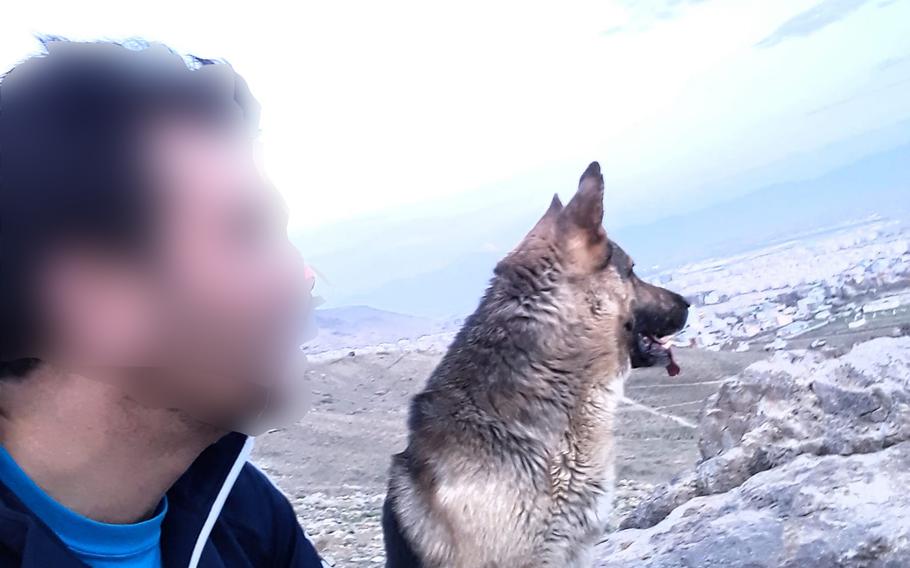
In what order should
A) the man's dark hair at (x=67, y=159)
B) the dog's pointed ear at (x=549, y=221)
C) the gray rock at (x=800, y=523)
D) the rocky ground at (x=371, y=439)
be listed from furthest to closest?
the rocky ground at (x=371, y=439), the dog's pointed ear at (x=549, y=221), the gray rock at (x=800, y=523), the man's dark hair at (x=67, y=159)

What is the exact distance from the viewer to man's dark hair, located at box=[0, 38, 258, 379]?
4.10 feet

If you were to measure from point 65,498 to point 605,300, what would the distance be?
9.42 ft

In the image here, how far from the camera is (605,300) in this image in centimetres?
383

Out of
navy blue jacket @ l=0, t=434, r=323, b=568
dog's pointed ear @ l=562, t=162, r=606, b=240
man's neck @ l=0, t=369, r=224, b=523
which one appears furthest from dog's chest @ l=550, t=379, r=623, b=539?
man's neck @ l=0, t=369, r=224, b=523

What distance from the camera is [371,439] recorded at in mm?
10219

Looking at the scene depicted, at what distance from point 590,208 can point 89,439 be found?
9.52ft

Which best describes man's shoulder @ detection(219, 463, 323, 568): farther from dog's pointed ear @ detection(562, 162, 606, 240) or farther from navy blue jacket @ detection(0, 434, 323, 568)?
dog's pointed ear @ detection(562, 162, 606, 240)

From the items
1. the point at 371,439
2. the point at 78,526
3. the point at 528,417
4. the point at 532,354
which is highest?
the point at 78,526

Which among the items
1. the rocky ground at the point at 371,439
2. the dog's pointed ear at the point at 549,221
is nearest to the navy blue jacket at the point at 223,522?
the dog's pointed ear at the point at 549,221

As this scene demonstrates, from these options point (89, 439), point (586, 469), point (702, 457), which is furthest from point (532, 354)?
point (702, 457)

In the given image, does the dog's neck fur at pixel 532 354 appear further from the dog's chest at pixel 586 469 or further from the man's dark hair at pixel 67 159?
the man's dark hair at pixel 67 159

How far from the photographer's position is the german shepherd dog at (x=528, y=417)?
125 inches

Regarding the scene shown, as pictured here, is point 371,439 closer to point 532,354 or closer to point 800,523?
point 532,354

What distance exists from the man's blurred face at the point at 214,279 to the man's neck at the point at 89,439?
64 millimetres
